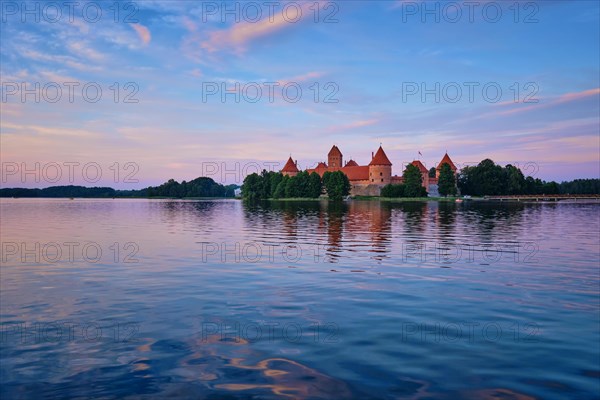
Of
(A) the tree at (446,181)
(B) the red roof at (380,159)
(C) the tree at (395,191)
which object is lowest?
(C) the tree at (395,191)

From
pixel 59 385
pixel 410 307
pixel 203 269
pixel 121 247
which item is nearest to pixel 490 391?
pixel 410 307

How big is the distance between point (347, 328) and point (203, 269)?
411 inches

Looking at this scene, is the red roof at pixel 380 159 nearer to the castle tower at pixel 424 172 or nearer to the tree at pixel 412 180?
the castle tower at pixel 424 172

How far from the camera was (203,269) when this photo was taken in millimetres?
20328

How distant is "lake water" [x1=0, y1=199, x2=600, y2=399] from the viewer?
812 cm

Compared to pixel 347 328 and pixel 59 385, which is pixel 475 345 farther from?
pixel 59 385

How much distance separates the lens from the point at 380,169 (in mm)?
190250

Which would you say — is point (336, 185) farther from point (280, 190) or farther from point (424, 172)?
point (424, 172)

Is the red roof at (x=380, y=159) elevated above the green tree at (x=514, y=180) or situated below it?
above

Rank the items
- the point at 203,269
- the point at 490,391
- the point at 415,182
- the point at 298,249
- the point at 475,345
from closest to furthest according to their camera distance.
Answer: the point at 490,391, the point at 475,345, the point at 203,269, the point at 298,249, the point at 415,182

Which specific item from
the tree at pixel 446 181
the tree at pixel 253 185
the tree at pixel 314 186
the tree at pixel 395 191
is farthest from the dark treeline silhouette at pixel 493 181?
the tree at pixel 253 185

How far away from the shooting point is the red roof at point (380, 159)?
191 meters

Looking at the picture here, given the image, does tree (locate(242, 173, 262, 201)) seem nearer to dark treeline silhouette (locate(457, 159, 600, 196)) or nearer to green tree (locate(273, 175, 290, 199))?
green tree (locate(273, 175, 290, 199))

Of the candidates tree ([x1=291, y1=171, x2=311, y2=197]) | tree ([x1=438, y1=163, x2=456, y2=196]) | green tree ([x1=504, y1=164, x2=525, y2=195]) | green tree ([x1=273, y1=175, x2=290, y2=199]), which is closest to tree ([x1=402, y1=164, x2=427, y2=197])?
tree ([x1=438, y1=163, x2=456, y2=196])
